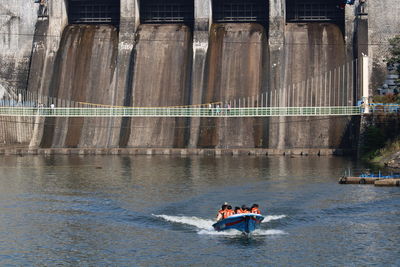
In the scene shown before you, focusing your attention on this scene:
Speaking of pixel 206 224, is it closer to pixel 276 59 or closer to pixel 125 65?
pixel 276 59

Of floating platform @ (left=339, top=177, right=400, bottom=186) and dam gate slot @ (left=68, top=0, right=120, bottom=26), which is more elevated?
dam gate slot @ (left=68, top=0, right=120, bottom=26)

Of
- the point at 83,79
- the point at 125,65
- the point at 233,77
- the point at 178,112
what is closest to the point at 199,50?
the point at 233,77

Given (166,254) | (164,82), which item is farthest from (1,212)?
(164,82)

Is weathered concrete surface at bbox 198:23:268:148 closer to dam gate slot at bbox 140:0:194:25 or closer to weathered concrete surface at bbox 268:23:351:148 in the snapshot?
weathered concrete surface at bbox 268:23:351:148

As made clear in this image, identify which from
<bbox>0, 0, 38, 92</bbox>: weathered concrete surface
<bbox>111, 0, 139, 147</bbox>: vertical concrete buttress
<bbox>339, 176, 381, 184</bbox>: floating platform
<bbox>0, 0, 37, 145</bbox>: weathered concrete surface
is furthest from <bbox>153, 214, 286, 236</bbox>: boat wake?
<bbox>0, 0, 38, 92</bbox>: weathered concrete surface

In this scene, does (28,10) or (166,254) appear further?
(28,10)

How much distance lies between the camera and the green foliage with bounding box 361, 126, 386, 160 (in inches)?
4190

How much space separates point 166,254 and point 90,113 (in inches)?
2807

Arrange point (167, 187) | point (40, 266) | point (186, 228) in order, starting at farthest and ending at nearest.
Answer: point (167, 187) → point (186, 228) → point (40, 266)

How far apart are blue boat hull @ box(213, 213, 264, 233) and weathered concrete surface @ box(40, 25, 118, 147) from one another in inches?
2487

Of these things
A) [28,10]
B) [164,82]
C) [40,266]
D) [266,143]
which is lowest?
[40,266]

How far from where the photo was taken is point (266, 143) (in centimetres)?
11931

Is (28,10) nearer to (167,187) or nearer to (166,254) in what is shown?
(167,187)

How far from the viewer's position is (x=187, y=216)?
224ft
